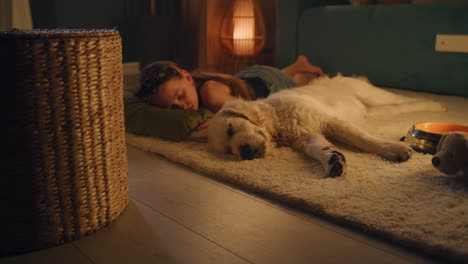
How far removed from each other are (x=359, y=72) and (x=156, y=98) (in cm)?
221

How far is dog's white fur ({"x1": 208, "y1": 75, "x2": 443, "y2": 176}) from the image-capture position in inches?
80.4

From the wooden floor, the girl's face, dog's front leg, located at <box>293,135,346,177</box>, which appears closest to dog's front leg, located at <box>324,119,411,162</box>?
dog's front leg, located at <box>293,135,346,177</box>

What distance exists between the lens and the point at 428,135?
2.10 m

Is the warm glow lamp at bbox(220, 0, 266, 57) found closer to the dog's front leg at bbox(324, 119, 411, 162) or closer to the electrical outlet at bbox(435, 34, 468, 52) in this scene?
the electrical outlet at bbox(435, 34, 468, 52)

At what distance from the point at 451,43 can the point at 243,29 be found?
95.0 inches

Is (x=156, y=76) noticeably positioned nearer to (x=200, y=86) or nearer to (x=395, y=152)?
(x=200, y=86)

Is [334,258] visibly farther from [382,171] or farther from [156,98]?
[156,98]

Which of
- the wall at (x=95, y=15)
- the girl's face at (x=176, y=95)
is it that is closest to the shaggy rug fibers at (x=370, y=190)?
the girl's face at (x=176, y=95)

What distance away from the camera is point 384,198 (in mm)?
1583

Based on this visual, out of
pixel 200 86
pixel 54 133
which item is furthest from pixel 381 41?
pixel 54 133

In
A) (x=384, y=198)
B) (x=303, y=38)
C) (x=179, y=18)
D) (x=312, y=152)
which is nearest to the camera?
(x=384, y=198)

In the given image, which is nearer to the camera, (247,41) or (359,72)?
(359,72)

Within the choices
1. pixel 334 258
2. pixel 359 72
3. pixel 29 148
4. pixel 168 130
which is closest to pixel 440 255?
pixel 334 258

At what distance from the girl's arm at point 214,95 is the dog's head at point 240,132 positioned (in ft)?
2.37
